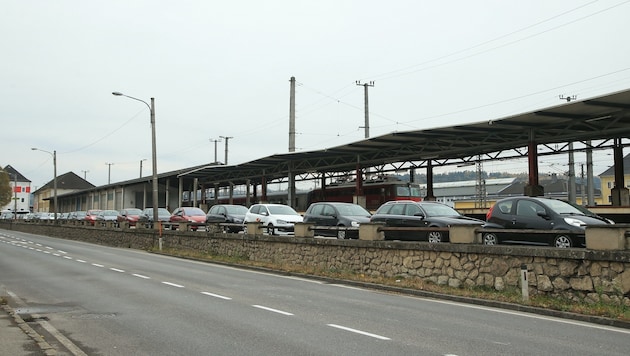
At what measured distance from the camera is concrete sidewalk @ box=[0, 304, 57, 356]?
6773mm

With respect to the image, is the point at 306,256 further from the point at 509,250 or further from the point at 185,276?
the point at 509,250

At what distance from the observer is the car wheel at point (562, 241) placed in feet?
41.6

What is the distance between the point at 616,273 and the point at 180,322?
793 cm

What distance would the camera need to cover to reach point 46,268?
19.3 meters

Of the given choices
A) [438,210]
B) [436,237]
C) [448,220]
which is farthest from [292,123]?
[436,237]

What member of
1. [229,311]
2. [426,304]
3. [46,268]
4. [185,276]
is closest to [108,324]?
[229,311]

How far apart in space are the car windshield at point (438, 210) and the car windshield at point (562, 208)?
357 centimetres

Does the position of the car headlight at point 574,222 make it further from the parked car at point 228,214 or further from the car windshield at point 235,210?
the car windshield at point 235,210

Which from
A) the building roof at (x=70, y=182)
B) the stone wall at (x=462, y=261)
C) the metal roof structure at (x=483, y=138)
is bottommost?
the stone wall at (x=462, y=261)

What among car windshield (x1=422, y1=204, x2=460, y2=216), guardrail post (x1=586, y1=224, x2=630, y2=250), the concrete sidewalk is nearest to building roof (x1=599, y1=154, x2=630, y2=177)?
car windshield (x1=422, y1=204, x2=460, y2=216)

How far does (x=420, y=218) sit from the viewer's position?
17328 millimetres

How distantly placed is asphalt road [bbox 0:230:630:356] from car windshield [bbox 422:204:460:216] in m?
4.20

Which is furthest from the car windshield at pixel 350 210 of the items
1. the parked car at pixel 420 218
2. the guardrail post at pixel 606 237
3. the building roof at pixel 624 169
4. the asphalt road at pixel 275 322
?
the building roof at pixel 624 169

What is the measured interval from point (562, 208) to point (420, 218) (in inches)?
172
